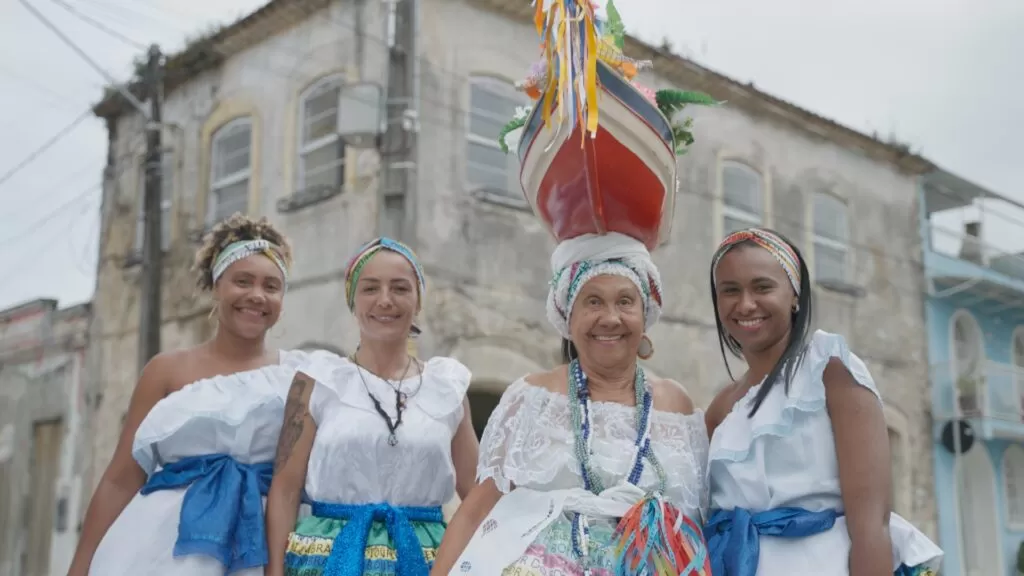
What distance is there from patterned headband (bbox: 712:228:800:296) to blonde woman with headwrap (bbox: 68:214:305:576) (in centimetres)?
168

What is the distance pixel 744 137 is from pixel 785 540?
10.7 meters

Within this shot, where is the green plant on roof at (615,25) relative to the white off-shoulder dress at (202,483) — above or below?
above

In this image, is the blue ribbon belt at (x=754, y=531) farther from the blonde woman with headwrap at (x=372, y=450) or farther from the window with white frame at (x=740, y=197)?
the window with white frame at (x=740, y=197)

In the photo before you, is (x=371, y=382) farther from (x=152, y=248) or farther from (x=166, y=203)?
(x=166, y=203)

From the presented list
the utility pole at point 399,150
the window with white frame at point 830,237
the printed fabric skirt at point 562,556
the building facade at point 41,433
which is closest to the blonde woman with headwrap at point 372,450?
the printed fabric skirt at point 562,556

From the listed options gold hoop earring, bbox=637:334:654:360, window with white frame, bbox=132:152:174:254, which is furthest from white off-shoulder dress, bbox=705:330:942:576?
window with white frame, bbox=132:152:174:254

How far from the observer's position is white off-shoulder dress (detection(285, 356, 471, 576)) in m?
2.91

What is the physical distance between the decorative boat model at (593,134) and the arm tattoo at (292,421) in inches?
40.1

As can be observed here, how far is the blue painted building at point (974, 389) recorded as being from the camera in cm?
1462

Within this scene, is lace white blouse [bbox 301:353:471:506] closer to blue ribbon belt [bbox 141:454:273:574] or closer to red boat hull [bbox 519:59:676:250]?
blue ribbon belt [bbox 141:454:273:574]

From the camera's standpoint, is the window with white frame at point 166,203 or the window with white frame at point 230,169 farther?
the window with white frame at point 166,203

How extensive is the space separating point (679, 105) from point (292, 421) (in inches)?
65.2

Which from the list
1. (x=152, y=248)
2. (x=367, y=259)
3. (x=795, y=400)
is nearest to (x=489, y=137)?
(x=152, y=248)

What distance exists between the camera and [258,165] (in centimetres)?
1007
